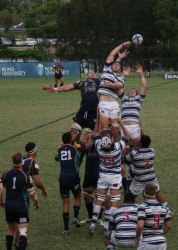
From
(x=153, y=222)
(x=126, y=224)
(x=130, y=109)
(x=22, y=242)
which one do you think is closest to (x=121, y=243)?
(x=126, y=224)

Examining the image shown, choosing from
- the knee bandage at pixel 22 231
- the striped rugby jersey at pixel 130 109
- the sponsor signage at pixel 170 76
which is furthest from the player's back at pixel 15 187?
the sponsor signage at pixel 170 76

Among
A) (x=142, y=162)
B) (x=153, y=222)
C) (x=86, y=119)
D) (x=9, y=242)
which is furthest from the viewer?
(x=86, y=119)

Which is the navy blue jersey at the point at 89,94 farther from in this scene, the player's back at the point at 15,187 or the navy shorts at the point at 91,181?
the player's back at the point at 15,187

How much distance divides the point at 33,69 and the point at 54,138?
3449 cm

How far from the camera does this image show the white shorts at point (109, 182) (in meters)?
12.2

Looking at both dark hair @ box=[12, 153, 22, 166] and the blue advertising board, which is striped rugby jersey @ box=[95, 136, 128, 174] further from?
the blue advertising board

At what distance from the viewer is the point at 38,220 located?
44.7 ft

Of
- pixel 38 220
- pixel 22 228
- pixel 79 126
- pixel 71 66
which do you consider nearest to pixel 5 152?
pixel 79 126

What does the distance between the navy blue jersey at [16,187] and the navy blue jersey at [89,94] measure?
457 cm

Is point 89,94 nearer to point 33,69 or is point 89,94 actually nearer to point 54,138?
point 54,138

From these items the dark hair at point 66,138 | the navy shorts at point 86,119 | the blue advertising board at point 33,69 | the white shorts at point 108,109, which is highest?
the white shorts at point 108,109

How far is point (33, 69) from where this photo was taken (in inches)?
2259

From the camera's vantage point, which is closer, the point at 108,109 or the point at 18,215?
the point at 18,215

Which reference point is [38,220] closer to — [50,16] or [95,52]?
[95,52]
